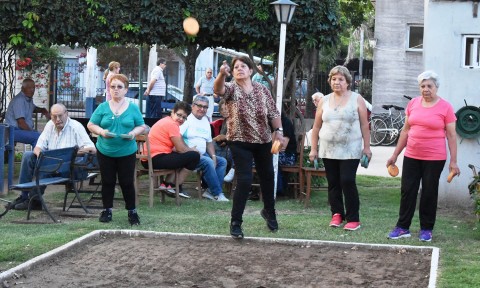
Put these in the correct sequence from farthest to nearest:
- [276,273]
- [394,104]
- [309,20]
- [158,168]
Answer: [394,104]
[309,20]
[158,168]
[276,273]

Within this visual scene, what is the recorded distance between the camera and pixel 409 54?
28688 mm

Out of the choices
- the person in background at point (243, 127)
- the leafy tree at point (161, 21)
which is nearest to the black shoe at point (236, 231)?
the person in background at point (243, 127)

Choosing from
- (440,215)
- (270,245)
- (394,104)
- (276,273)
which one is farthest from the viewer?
(394,104)

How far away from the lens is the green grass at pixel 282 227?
8.11 metres

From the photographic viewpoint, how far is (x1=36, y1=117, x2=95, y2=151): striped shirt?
11.4 meters

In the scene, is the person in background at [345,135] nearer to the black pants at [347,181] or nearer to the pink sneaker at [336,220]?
the black pants at [347,181]

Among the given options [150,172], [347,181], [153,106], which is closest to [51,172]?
[150,172]

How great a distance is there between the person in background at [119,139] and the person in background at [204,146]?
2.74 m

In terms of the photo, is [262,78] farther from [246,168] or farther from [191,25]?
[246,168]

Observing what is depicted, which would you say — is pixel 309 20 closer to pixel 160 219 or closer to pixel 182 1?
pixel 182 1

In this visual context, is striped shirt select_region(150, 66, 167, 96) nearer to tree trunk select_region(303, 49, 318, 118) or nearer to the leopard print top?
tree trunk select_region(303, 49, 318, 118)

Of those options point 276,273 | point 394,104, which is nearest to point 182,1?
point 276,273

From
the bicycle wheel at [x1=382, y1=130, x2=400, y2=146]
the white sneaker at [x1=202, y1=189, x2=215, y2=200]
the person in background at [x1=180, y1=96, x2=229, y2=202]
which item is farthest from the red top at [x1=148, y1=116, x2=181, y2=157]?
the bicycle wheel at [x1=382, y1=130, x2=400, y2=146]

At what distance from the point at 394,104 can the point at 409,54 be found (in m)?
1.63
